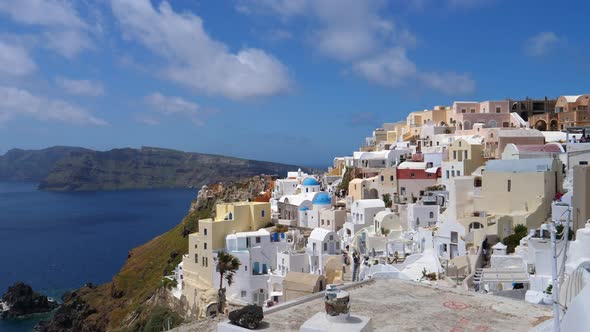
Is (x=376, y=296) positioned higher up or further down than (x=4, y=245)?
higher up

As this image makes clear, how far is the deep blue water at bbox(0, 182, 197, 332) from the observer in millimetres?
76562

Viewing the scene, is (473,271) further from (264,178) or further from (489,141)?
(264,178)

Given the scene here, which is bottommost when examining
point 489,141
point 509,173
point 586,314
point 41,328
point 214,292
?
point 41,328

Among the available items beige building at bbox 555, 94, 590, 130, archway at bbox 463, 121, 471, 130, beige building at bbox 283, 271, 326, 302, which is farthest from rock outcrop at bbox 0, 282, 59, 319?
beige building at bbox 555, 94, 590, 130

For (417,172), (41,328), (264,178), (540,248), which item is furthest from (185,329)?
(264,178)

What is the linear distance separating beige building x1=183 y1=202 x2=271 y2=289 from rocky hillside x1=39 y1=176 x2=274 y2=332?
3.39 metres

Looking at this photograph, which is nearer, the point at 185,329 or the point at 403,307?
the point at 185,329

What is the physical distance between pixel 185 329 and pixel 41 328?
4884 cm

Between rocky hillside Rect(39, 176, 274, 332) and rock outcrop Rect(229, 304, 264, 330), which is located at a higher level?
rock outcrop Rect(229, 304, 264, 330)

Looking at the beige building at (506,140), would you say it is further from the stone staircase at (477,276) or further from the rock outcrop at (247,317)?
the rock outcrop at (247,317)

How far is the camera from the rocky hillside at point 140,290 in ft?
150

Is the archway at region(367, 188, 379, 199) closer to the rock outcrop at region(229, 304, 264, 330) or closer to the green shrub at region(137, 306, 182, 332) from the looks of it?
the green shrub at region(137, 306, 182, 332)

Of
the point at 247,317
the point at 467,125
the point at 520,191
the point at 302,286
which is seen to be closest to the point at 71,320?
the point at 302,286

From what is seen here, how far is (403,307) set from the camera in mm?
14922
